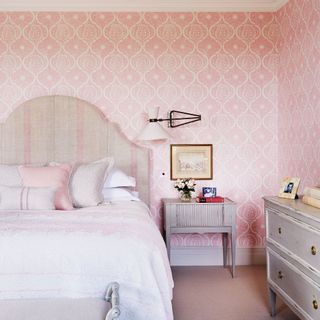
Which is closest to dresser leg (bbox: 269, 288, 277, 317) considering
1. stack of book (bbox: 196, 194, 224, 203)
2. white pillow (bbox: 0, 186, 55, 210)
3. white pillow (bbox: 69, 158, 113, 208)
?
stack of book (bbox: 196, 194, 224, 203)

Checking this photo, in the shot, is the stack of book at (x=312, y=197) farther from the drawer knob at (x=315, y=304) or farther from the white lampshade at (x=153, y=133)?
the white lampshade at (x=153, y=133)

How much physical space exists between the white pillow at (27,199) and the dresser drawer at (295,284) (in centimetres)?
168

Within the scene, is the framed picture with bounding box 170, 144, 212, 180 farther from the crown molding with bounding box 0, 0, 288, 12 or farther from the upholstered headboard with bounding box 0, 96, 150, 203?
the crown molding with bounding box 0, 0, 288, 12

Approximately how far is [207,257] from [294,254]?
6.25 feet

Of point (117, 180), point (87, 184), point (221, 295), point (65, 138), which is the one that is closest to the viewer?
point (221, 295)

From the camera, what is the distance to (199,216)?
3.82 meters

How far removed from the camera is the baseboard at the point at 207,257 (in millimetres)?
4242

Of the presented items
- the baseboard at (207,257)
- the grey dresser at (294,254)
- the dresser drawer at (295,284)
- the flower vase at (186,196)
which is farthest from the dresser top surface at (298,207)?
the baseboard at (207,257)

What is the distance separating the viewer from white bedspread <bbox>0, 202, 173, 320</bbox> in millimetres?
2113

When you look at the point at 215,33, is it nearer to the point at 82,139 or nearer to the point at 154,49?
the point at 154,49

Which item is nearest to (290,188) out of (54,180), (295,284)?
(295,284)

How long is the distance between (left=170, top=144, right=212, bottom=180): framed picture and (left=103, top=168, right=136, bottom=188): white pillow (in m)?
0.55

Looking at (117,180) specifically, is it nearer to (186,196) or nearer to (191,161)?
(186,196)

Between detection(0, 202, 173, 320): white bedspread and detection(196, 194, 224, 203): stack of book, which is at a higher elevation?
detection(196, 194, 224, 203): stack of book
